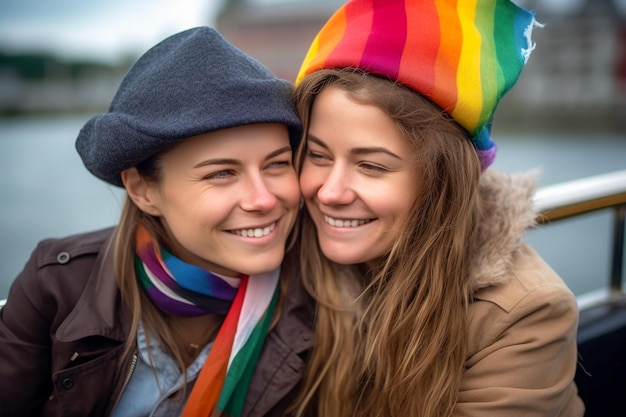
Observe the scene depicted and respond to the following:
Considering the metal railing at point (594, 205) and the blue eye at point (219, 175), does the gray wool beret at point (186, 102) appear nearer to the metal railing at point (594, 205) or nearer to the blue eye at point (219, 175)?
the blue eye at point (219, 175)

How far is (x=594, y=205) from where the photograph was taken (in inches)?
97.7

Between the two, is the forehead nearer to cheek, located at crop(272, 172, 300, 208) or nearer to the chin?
cheek, located at crop(272, 172, 300, 208)

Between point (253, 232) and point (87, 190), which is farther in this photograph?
point (87, 190)

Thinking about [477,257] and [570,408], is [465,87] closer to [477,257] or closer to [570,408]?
[477,257]

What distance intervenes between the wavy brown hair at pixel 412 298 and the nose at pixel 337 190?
0.57 feet

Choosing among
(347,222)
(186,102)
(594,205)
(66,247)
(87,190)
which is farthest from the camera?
(87,190)

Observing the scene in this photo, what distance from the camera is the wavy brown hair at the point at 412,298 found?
1898mm

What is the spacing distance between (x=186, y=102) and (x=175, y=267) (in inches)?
22.0

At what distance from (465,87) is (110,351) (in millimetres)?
1363

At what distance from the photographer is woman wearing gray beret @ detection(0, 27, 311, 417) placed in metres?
1.88

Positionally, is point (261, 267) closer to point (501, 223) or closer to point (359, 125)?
point (359, 125)

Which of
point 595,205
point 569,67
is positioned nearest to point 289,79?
point 569,67

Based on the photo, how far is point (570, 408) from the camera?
205cm

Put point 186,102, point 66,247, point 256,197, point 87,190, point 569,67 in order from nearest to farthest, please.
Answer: point 186,102
point 256,197
point 66,247
point 87,190
point 569,67
